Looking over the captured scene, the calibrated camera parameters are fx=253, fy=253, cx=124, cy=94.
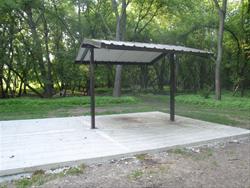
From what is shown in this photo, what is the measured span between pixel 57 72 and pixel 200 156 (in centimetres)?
1183

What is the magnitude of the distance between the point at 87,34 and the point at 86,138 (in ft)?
38.8

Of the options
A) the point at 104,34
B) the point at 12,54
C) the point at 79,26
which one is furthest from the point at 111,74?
the point at 12,54

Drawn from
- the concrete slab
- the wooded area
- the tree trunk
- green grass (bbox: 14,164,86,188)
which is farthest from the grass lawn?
green grass (bbox: 14,164,86,188)

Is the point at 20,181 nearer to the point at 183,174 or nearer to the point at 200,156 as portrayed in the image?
the point at 183,174

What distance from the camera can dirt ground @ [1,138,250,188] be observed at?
2828mm

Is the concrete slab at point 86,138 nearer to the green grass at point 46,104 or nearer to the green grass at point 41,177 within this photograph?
the green grass at point 41,177

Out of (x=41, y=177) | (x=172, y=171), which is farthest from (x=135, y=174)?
(x=41, y=177)

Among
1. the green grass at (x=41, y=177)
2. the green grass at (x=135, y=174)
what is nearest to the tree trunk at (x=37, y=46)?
the green grass at (x=41, y=177)

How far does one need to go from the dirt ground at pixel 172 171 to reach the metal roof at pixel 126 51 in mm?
2059

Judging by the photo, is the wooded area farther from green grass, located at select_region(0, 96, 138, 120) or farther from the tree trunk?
green grass, located at select_region(0, 96, 138, 120)

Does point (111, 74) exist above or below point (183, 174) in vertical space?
above

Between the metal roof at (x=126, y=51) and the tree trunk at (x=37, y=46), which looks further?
the tree trunk at (x=37, y=46)

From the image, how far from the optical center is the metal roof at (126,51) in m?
4.76

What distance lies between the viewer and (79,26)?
14.9 m
